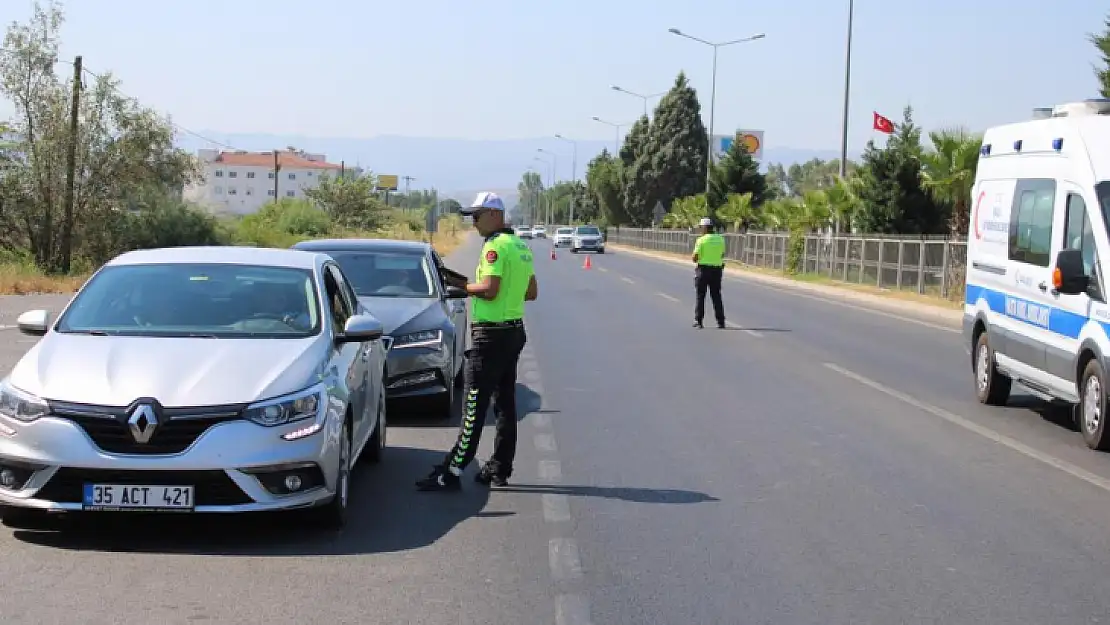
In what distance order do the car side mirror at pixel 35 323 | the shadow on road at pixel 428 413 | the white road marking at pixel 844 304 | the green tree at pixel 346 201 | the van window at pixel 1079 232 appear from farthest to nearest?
the green tree at pixel 346 201 < the white road marking at pixel 844 304 < the shadow on road at pixel 428 413 < the van window at pixel 1079 232 < the car side mirror at pixel 35 323

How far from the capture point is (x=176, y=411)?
6.50 meters

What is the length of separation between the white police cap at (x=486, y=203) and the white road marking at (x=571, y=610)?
291 centimetres

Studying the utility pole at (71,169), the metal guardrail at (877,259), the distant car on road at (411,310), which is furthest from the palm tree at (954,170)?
the distant car on road at (411,310)

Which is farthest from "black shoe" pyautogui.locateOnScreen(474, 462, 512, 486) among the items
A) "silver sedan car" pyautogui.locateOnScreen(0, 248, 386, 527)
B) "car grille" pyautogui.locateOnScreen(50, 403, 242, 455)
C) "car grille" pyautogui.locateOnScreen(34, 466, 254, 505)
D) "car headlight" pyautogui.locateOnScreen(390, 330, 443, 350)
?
"car headlight" pyautogui.locateOnScreen(390, 330, 443, 350)

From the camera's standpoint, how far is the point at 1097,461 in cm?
991

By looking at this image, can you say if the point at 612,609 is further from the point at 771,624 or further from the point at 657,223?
the point at 657,223

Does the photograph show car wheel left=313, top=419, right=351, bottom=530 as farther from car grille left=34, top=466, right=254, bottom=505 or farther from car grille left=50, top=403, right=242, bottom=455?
car grille left=50, top=403, right=242, bottom=455

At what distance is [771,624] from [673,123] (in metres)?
97.0

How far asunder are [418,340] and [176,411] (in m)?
4.74

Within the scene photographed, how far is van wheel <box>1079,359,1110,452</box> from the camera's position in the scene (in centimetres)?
1012

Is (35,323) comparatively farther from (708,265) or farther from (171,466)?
(708,265)

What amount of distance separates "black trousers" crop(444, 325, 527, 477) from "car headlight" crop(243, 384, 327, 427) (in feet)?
4.69

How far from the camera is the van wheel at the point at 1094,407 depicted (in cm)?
1012

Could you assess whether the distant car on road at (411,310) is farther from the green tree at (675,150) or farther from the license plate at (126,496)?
the green tree at (675,150)
